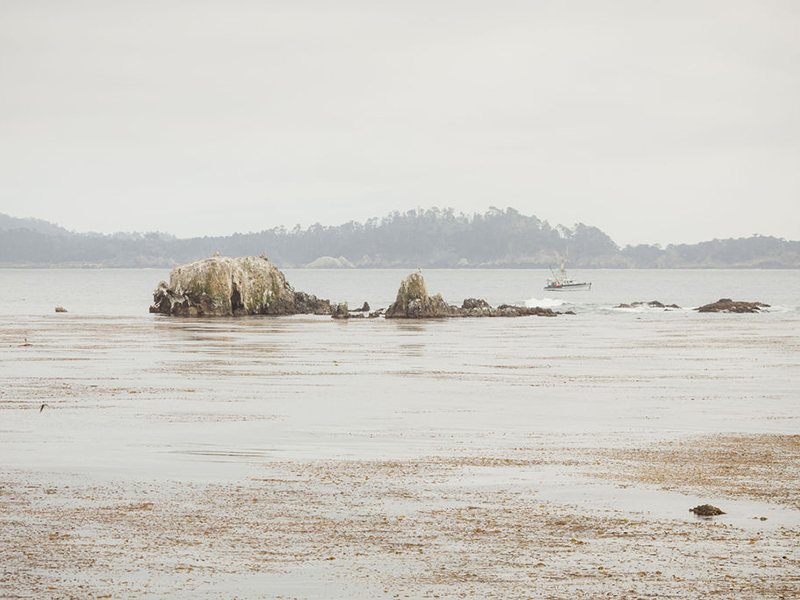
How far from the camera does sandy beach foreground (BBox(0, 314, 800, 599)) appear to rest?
9.48 meters

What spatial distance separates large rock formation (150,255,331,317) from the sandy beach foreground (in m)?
36.8

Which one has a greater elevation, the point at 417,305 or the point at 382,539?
the point at 417,305

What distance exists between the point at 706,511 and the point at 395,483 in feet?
13.2

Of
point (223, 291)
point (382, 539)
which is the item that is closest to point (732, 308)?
point (223, 291)

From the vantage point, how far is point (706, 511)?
39.0 ft

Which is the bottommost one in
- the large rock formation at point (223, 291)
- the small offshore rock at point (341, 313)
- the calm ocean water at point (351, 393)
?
the calm ocean water at point (351, 393)

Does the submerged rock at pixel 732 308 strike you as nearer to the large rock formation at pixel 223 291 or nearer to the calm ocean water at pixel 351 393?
the large rock formation at pixel 223 291

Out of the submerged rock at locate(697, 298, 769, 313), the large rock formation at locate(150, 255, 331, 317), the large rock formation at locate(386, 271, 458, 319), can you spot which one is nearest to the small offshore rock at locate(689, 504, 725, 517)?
the large rock formation at locate(386, 271, 458, 319)

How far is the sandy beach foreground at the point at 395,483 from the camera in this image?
9477 millimetres

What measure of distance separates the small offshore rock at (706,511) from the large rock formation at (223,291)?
58326mm

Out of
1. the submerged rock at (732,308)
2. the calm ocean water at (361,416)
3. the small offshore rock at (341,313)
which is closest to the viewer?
the calm ocean water at (361,416)

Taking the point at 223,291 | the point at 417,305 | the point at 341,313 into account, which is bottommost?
the point at 341,313

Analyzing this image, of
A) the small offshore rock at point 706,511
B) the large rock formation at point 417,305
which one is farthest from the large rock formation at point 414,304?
the small offshore rock at point 706,511

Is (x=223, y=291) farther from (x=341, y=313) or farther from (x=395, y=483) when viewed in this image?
(x=395, y=483)
